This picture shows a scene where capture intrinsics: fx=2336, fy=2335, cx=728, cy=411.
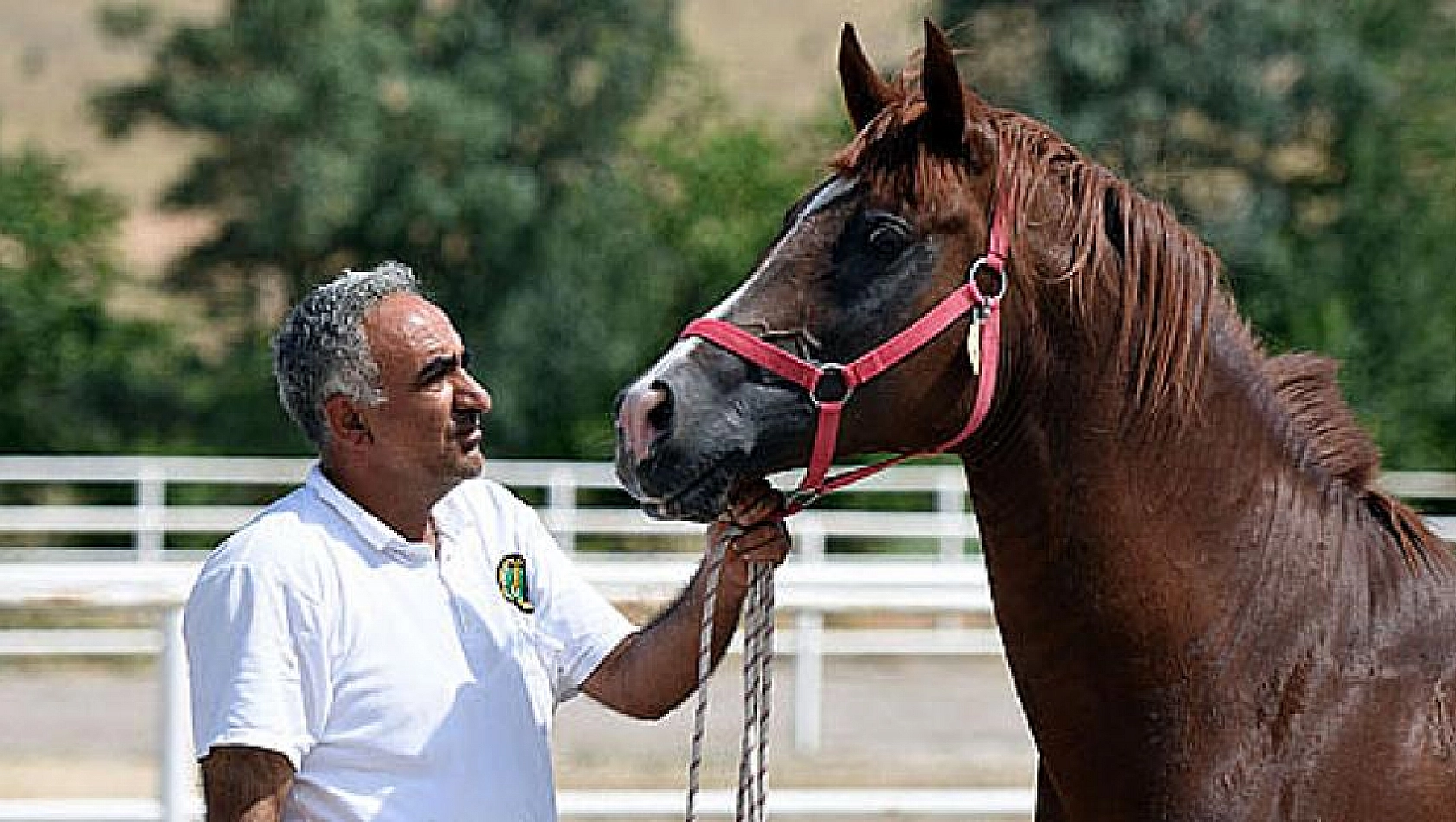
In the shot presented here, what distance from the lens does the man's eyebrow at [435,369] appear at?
3.70m

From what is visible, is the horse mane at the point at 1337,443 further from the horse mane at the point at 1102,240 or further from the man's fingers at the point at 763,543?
the man's fingers at the point at 763,543

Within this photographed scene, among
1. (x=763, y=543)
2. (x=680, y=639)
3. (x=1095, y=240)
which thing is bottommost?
(x=680, y=639)

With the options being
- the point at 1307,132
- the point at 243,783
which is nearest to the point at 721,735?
the point at 243,783

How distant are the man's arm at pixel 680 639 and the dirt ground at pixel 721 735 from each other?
495cm

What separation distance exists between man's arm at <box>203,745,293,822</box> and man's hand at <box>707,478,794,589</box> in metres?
0.79

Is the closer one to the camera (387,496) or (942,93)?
(942,93)

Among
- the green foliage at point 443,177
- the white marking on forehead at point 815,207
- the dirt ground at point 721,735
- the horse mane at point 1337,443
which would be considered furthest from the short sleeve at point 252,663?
the green foliage at point 443,177

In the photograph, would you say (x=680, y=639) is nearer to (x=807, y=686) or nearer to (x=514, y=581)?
(x=514, y=581)

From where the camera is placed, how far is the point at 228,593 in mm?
3520

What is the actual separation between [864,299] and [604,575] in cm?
399

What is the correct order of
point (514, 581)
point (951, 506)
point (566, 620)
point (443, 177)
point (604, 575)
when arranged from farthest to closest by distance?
point (443, 177), point (951, 506), point (604, 575), point (566, 620), point (514, 581)

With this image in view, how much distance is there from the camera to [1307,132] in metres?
25.3

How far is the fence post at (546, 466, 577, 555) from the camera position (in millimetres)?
16781

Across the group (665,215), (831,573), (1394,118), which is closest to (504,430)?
(665,215)
